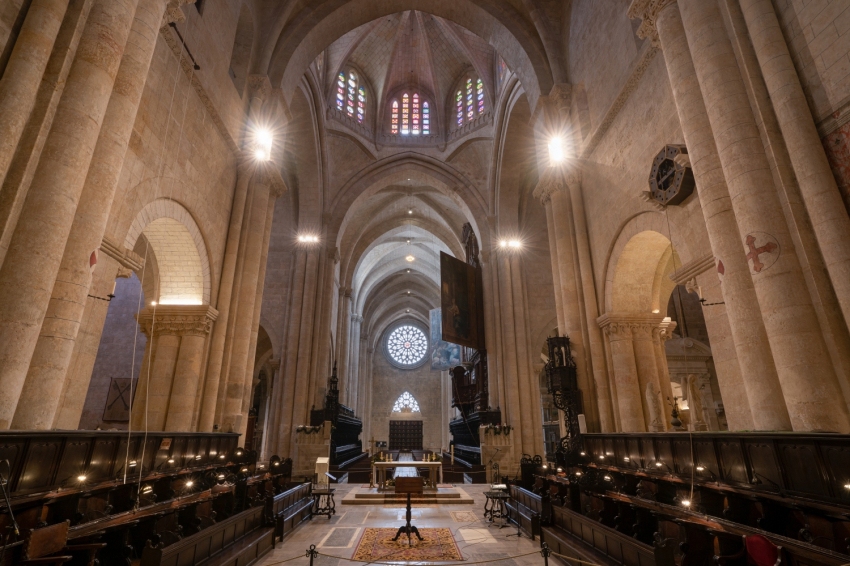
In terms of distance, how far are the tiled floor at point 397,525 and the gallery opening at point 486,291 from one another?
0.10m

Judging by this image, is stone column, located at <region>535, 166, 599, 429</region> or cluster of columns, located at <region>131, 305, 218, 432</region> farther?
stone column, located at <region>535, 166, 599, 429</region>

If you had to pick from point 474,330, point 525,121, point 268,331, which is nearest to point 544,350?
point 474,330

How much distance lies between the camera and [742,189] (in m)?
5.02

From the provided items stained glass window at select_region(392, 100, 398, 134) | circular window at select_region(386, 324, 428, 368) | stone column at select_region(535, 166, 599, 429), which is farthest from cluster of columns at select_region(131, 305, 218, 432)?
circular window at select_region(386, 324, 428, 368)

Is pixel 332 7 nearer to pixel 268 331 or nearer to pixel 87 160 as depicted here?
pixel 87 160

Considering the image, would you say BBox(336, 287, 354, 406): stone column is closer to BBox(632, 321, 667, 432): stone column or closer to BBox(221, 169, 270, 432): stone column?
BBox(221, 169, 270, 432): stone column

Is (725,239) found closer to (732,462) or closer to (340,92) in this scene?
(732,462)

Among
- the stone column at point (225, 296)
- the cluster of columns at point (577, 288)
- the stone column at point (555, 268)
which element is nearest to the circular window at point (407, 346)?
the stone column at point (555, 268)

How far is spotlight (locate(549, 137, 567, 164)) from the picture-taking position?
36.2 feet

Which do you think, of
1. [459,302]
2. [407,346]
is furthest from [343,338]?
[407,346]

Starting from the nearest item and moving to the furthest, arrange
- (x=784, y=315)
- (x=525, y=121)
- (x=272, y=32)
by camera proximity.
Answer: (x=784, y=315)
(x=272, y=32)
(x=525, y=121)

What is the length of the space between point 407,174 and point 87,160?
16.6 meters

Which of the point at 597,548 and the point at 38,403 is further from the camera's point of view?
the point at 597,548

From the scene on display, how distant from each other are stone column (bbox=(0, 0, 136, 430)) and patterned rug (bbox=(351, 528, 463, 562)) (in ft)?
13.0
